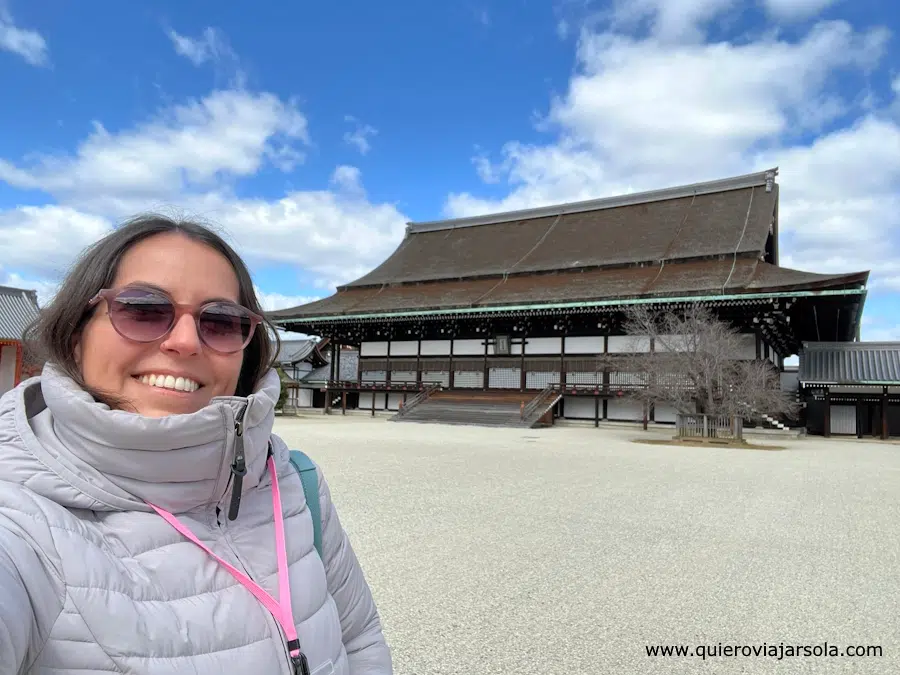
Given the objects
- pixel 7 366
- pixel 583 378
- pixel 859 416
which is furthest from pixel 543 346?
pixel 7 366

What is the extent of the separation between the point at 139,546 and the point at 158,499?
0.08 meters

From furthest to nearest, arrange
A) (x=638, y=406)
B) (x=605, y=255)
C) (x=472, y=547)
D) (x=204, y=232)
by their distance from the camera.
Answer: (x=605, y=255) → (x=638, y=406) → (x=472, y=547) → (x=204, y=232)

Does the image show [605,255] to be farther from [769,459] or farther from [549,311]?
[769,459]

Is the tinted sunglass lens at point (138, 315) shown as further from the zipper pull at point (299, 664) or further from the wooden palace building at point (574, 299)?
the wooden palace building at point (574, 299)

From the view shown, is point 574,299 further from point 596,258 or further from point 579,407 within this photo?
point 596,258

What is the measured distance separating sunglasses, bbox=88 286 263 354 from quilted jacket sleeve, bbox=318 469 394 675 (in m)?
0.39

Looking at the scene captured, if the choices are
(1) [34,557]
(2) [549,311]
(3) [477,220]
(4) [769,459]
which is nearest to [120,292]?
(1) [34,557]

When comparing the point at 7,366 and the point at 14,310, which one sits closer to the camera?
the point at 7,366

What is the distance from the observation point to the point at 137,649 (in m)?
0.93

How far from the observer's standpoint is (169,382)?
120cm

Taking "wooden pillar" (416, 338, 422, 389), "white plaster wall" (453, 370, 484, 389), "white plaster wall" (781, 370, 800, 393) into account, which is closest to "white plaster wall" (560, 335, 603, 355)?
"white plaster wall" (453, 370, 484, 389)

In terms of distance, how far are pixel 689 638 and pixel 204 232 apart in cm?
295

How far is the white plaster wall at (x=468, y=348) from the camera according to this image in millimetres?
22386

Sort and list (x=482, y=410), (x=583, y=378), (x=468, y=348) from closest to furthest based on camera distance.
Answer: (x=482, y=410) → (x=583, y=378) → (x=468, y=348)
